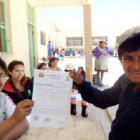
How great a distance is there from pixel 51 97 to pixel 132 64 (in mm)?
483

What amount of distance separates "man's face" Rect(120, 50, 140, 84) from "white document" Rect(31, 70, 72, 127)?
1.12 ft

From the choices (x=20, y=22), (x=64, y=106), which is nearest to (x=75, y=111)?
(x=64, y=106)

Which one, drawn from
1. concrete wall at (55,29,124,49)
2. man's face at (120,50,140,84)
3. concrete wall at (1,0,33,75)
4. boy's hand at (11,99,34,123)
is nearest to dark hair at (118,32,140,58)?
man's face at (120,50,140,84)

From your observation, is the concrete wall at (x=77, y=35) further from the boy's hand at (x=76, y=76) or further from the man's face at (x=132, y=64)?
the man's face at (x=132, y=64)

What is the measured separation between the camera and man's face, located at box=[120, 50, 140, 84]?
0.68m

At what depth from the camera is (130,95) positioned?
0.68 meters

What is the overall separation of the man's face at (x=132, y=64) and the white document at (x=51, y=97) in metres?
0.34

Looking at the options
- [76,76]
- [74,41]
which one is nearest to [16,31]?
[76,76]

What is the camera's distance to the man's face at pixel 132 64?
680mm

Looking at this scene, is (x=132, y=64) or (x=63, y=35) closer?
(x=132, y=64)

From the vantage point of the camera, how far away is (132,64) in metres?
0.69

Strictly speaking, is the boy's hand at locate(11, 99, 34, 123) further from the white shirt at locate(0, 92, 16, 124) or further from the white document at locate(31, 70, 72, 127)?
the white shirt at locate(0, 92, 16, 124)

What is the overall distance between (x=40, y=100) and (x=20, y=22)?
3.59m

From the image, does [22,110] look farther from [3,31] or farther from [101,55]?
[101,55]
